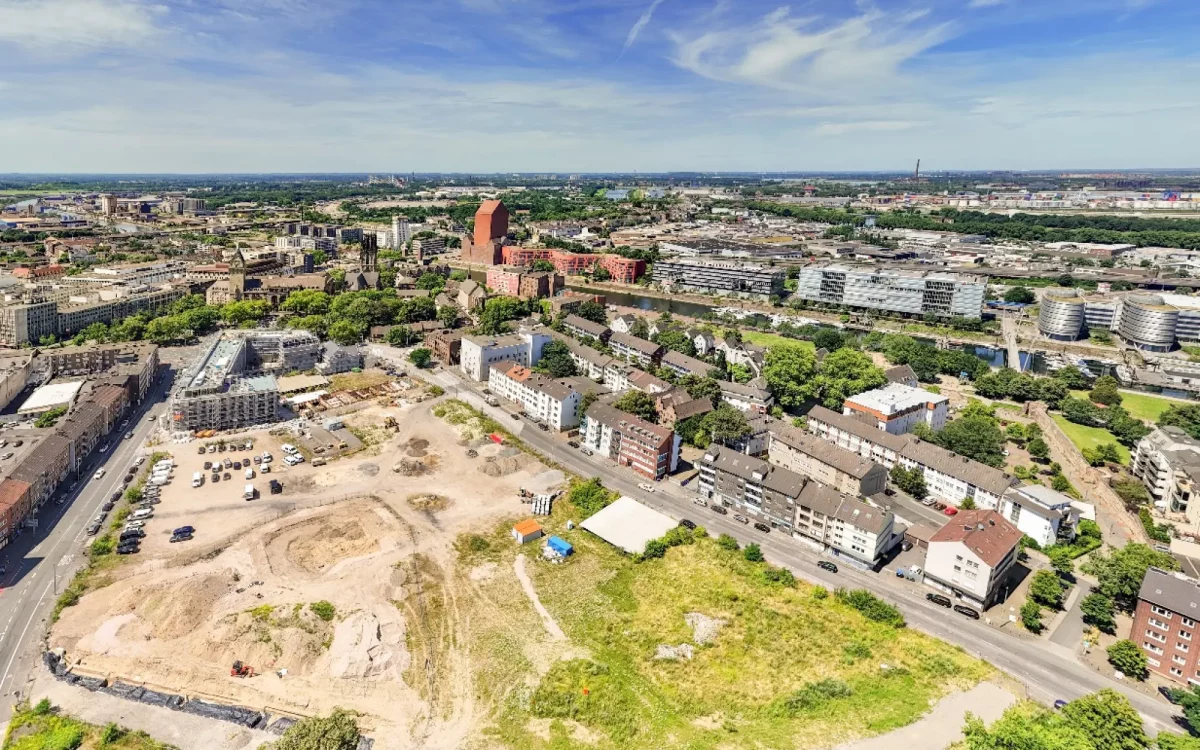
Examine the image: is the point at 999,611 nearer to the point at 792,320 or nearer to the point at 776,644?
the point at 776,644

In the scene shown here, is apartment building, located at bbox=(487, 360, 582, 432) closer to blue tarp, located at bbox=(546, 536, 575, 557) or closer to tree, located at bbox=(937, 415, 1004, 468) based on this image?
blue tarp, located at bbox=(546, 536, 575, 557)

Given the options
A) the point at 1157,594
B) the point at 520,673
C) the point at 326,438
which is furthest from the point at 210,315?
the point at 1157,594

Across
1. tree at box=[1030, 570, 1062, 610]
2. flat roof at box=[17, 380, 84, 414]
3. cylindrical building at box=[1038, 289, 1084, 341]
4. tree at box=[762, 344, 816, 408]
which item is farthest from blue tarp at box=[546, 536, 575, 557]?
cylindrical building at box=[1038, 289, 1084, 341]

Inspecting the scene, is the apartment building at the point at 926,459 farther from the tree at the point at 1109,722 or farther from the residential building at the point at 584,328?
the residential building at the point at 584,328

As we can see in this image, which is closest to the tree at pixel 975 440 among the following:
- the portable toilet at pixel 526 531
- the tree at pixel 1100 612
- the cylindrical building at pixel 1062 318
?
the tree at pixel 1100 612

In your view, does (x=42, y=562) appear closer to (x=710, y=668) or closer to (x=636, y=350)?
(x=710, y=668)

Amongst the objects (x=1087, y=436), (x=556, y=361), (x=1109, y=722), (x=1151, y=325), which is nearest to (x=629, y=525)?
(x=1109, y=722)
